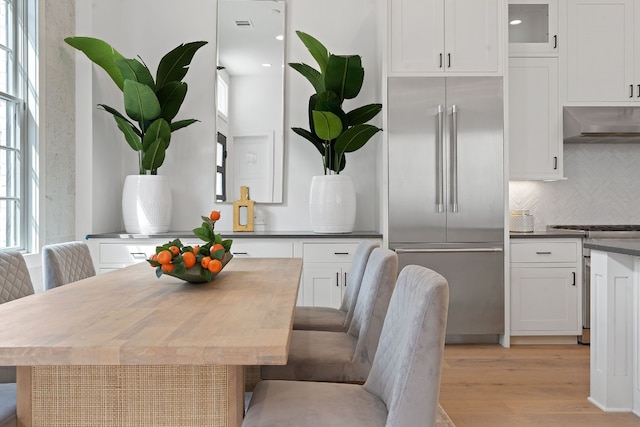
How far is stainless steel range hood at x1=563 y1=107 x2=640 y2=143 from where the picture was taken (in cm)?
477

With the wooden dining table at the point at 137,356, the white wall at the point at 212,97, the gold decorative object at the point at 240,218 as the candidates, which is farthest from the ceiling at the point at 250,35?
the wooden dining table at the point at 137,356

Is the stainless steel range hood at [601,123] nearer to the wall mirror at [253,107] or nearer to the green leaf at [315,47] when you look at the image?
the green leaf at [315,47]

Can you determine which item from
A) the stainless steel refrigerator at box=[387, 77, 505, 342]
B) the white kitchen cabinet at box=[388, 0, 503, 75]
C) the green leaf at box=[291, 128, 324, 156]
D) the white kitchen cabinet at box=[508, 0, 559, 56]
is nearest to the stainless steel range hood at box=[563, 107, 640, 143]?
the white kitchen cabinet at box=[508, 0, 559, 56]

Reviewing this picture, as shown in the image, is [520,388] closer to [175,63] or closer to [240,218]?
[240,218]

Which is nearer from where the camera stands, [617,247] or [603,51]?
[617,247]

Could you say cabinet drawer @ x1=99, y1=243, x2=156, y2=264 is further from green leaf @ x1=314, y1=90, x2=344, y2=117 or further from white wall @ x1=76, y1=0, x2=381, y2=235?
green leaf @ x1=314, y1=90, x2=344, y2=117

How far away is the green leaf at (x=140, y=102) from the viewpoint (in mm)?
4277

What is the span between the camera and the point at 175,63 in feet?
15.0

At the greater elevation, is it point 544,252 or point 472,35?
point 472,35

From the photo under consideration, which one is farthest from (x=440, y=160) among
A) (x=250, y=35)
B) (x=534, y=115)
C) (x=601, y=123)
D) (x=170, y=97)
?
(x=170, y=97)

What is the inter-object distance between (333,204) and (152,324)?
10.2 ft

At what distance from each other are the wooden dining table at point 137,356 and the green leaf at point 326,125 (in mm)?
2547

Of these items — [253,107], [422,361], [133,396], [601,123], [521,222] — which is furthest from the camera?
[253,107]

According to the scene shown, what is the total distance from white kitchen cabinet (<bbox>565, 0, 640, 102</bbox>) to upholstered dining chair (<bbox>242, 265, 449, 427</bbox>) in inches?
153
